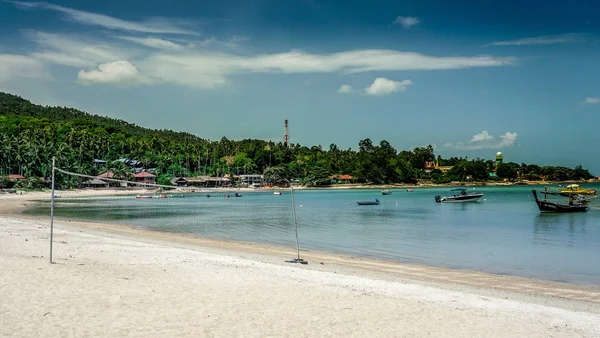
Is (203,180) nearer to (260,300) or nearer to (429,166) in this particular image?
(429,166)

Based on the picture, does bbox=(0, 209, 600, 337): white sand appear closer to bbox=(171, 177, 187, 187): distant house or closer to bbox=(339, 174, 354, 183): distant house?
bbox=(171, 177, 187, 187): distant house

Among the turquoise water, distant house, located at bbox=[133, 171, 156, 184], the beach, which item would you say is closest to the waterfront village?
distant house, located at bbox=[133, 171, 156, 184]

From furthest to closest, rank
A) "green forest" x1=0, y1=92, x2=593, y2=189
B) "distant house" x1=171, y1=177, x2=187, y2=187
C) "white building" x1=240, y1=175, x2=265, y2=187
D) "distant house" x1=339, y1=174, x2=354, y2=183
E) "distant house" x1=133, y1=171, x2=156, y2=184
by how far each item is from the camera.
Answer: "distant house" x1=339, y1=174, x2=354, y2=183, "white building" x1=240, y1=175, x2=265, y2=187, "distant house" x1=171, y1=177, x2=187, y2=187, "distant house" x1=133, y1=171, x2=156, y2=184, "green forest" x1=0, y1=92, x2=593, y2=189

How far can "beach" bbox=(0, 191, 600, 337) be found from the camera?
7484 mm

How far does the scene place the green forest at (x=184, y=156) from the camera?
3392 inches

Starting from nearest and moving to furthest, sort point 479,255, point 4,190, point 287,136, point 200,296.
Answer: point 200,296
point 479,255
point 4,190
point 287,136

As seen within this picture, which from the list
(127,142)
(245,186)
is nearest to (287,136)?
(245,186)

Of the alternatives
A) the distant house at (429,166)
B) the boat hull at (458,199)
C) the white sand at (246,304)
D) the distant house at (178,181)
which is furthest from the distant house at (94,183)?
the distant house at (429,166)

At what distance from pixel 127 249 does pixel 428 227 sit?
875 inches

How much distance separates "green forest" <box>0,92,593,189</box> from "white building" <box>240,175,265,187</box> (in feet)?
Answer: 8.35

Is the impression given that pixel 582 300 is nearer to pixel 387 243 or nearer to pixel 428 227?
pixel 387 243

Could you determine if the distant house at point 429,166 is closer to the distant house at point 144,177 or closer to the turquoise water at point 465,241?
the distant house at point 144,177

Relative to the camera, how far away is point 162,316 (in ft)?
25.9

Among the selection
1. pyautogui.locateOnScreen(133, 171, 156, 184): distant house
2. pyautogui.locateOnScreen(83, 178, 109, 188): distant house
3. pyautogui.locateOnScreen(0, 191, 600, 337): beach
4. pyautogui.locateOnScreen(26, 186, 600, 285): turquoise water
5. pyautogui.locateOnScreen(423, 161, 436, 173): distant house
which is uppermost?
pyautogui.locateOnScreen(423, 161, 436, 173): distant house
